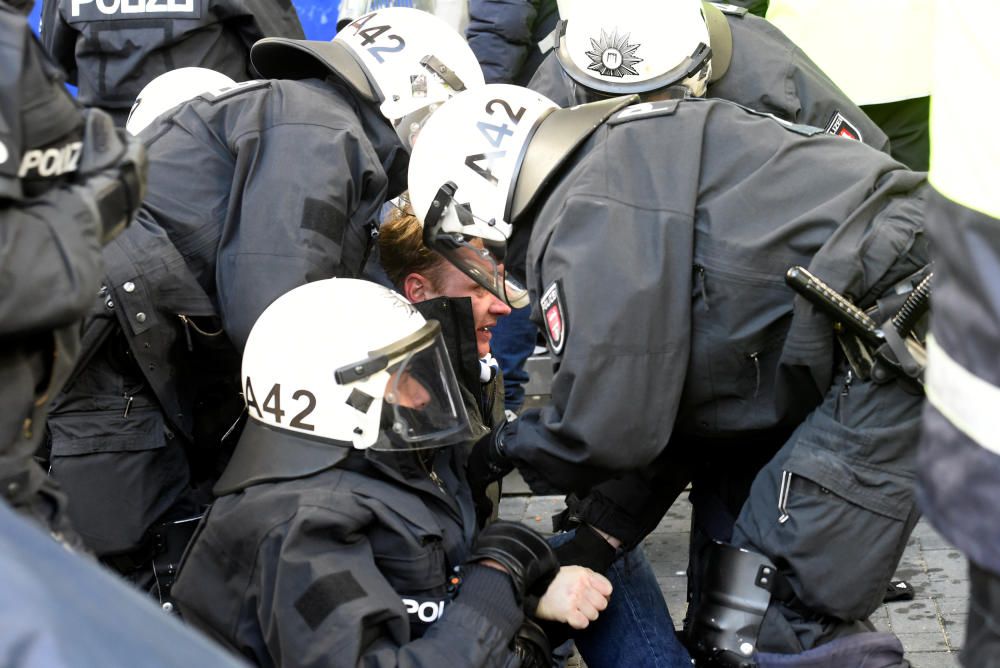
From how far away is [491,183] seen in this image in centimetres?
327

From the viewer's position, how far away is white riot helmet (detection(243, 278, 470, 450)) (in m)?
3.04

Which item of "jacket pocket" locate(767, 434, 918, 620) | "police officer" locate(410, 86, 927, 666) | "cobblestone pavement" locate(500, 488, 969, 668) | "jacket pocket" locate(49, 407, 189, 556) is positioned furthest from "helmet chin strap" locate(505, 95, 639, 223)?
"cobblestone pavement" locate(500, 488, 969, 668)

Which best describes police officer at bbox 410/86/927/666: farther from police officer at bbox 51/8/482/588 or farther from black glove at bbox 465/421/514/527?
police officer at bbox 51/8/482/588

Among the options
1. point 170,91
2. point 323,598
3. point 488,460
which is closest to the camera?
point 323,598

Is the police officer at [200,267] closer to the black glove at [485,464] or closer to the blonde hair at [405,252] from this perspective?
the blonde hair at [405,252]

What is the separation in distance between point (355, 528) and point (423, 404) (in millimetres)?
414

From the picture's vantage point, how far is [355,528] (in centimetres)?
290

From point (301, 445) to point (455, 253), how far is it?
76 centimetres

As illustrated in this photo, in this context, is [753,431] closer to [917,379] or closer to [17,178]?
[917,379]

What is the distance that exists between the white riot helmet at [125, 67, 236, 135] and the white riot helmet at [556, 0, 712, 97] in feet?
3.74

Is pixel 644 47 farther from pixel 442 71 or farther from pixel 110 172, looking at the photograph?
pixel 110 172

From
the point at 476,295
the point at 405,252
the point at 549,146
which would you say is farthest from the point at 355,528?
the point at 405,252

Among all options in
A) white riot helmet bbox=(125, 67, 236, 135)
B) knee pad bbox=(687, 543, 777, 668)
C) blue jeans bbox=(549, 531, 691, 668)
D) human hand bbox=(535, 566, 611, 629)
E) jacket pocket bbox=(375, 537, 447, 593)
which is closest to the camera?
jacket pocket bbox=(375, 537, 447, 593)

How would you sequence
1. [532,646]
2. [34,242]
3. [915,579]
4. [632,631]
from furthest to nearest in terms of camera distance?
[915,579], [632,631], [532,646], [34,242]
